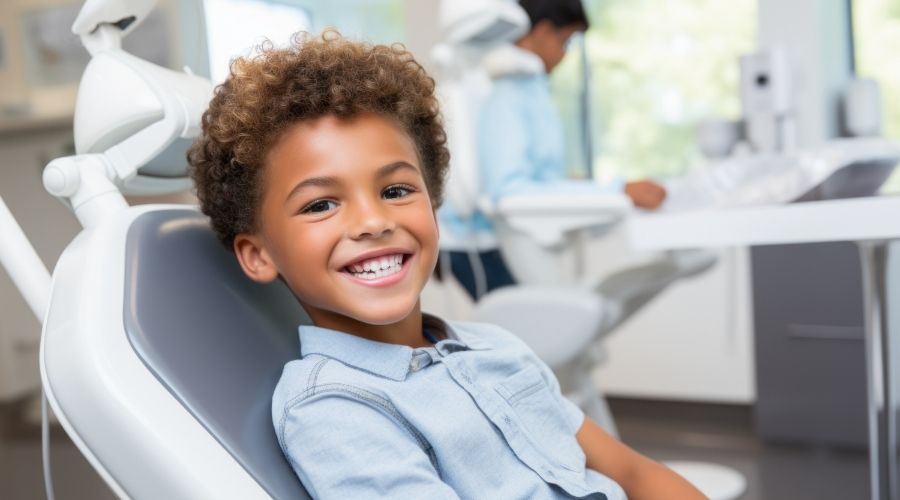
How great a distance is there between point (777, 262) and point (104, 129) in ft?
7.11

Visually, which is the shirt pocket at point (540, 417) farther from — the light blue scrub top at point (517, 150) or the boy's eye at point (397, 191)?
the light blue scrub top at point (517, 150)

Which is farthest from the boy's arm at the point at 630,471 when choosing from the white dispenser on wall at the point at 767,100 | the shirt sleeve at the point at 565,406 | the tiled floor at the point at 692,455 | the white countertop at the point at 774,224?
the white dispenser on wall at the point at 767,100

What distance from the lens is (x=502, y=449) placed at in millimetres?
792

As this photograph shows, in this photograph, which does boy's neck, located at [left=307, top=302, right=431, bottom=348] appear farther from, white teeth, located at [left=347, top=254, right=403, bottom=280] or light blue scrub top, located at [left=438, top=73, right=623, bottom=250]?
light blue scrub top, located at [left=438, top=73, right=623, bottom=250]

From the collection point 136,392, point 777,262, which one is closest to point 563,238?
point 777,262

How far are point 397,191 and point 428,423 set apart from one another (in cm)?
22

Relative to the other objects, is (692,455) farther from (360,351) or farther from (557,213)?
(360,351)

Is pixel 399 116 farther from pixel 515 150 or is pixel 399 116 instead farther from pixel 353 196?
pixel 515 150

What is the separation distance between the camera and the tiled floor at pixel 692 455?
138 centimetres

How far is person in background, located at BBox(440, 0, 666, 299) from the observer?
6.58 ft

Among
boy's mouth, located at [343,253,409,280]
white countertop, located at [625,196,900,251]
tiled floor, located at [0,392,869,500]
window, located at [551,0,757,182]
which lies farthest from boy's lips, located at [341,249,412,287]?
window, located at [551,0,757,182]

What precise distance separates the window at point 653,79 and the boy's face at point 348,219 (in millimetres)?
2586

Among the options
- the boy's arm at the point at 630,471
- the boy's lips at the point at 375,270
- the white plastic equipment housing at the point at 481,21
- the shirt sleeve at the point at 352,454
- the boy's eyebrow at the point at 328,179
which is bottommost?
the boy's arm at the point at 630,471

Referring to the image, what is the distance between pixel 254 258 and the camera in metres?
0.85
